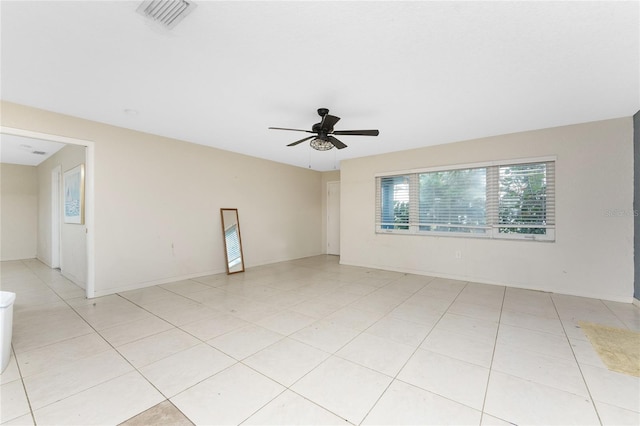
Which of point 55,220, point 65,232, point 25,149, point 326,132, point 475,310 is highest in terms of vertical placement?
point 25,149

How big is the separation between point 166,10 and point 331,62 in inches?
49.7

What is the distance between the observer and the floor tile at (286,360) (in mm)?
1890

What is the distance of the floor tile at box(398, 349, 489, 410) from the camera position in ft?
5.50

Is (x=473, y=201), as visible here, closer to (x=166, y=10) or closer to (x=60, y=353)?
(x=166, y=10)

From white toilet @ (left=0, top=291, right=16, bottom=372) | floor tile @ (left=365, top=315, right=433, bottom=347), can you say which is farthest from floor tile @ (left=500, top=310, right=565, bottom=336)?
white toilet @ (left=0, top=291, right=16, bottom=372)

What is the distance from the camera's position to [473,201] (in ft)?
15.0

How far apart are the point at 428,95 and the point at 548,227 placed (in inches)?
115

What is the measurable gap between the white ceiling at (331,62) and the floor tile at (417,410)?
8.32 ft

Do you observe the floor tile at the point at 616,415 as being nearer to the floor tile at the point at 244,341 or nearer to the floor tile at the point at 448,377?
the floor tile at the point at 448,377

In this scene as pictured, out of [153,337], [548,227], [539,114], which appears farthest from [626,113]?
[153,337]

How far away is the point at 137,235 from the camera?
4102 mm

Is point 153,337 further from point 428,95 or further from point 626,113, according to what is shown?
point 626,113

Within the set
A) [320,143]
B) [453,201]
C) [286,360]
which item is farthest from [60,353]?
[453,201]

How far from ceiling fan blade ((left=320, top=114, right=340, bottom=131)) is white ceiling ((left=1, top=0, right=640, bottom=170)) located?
247 mm
